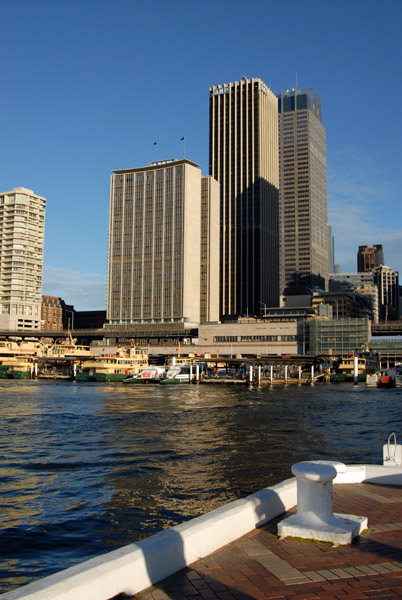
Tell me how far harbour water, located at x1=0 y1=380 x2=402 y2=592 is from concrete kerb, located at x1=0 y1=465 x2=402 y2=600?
5.73 metres

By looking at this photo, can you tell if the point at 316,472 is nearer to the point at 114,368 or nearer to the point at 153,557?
the point at 153,557

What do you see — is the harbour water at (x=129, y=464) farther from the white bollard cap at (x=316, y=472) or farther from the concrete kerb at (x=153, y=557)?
the white bollard cap at (x=316, y=472)

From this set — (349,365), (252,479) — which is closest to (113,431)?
(252,479)

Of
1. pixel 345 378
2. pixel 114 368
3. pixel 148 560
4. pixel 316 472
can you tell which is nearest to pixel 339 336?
pixel 345 378

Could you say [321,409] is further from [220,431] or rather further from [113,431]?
[113,431]

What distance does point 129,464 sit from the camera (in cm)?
2711

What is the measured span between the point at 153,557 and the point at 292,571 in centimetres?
227

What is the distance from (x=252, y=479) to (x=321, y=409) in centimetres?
4122

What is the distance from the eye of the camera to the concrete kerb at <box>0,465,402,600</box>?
6.78 meters

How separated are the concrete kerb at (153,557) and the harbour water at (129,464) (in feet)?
18.8

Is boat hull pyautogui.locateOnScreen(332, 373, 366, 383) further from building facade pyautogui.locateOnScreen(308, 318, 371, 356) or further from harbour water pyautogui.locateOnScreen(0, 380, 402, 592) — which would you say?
harbour water pyautogui.locateOnScreen(0, 380, 402, 592)

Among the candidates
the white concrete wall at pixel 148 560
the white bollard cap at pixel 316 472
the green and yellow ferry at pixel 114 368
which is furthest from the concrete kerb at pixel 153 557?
the green and yellow ferry at pixel 114 368

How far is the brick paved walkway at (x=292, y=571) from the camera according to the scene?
7547 mm

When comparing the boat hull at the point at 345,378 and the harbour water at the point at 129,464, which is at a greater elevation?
the harbour water at the point at 129,464
